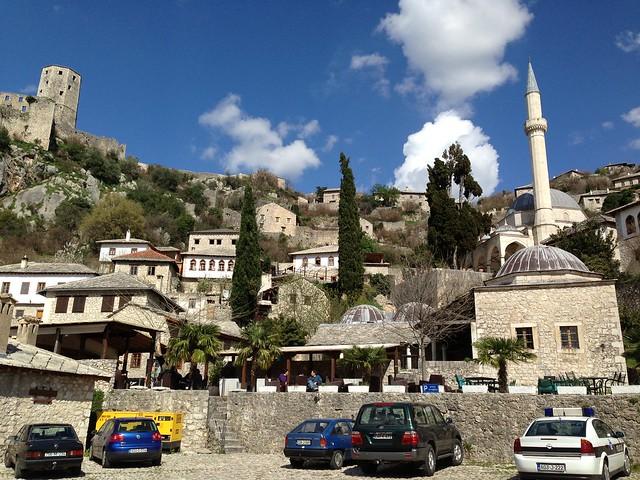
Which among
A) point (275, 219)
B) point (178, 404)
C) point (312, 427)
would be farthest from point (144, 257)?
point (312, 427)

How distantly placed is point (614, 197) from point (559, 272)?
2260 inches

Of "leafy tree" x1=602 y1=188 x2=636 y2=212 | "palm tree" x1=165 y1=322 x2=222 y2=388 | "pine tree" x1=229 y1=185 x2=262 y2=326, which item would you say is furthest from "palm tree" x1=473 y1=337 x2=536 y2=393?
"leafy tree" x1=602 y1=188 x2=636 y2=212

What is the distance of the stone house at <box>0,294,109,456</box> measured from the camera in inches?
642

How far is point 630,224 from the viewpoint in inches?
1941

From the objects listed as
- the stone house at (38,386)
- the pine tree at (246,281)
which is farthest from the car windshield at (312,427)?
the pine tree at (246,281)

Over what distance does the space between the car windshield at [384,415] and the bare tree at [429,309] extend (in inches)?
478

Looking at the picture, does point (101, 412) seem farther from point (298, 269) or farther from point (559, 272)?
point (298, 269)

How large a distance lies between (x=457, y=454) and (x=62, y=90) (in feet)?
359

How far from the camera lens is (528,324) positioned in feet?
81.9

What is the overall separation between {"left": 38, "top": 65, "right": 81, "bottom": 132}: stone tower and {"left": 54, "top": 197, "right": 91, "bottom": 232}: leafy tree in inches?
1331

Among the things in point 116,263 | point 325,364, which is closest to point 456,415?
point 325,364

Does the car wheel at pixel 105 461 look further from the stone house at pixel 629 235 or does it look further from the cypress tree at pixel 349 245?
the stone house at pixel 629 235

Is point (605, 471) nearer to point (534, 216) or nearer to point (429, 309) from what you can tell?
point (429, 309)

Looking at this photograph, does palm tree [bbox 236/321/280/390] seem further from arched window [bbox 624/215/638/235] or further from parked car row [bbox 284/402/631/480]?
arched window [bbox 624/215/638/235]
